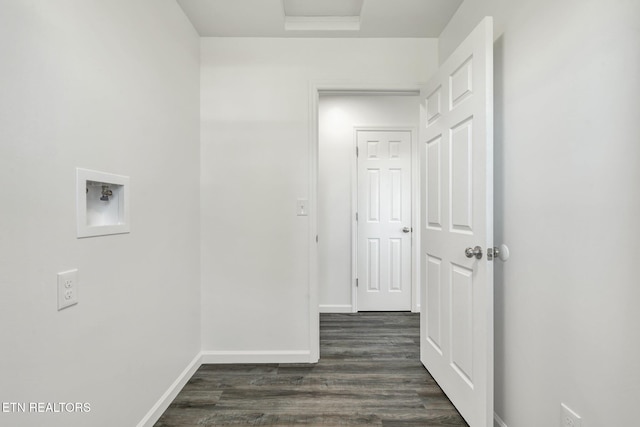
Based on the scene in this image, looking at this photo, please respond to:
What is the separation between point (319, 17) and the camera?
7.07 feet

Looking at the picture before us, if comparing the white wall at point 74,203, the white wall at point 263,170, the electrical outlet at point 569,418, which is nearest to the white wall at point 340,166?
the white wall at point 263,170

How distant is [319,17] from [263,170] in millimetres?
1136

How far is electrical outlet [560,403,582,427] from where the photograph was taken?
1071 millimetres

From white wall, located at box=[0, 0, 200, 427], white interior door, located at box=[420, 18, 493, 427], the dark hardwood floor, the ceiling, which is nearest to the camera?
white wall, located at box=[0, 0, 200, 427]

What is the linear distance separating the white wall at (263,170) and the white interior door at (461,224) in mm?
696

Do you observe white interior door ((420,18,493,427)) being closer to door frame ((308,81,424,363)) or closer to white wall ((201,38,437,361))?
door frame ((308,81,424,363))

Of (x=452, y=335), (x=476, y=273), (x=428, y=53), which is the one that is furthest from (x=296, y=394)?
(x=428, y=53)

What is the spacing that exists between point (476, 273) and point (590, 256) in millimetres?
480

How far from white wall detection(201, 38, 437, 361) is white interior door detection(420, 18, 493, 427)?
70cm

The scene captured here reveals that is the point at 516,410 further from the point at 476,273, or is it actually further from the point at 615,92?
the point at 615,92

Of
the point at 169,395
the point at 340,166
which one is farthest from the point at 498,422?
the point at 340,166

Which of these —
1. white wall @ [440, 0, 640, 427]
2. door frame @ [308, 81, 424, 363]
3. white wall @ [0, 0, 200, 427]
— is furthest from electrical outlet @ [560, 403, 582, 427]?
white wall @ [0, 0, 200, 427]

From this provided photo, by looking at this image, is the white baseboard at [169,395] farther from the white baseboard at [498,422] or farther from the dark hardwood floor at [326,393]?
the white baseboard at [498,422]

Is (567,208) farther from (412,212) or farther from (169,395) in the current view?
(412,212)
